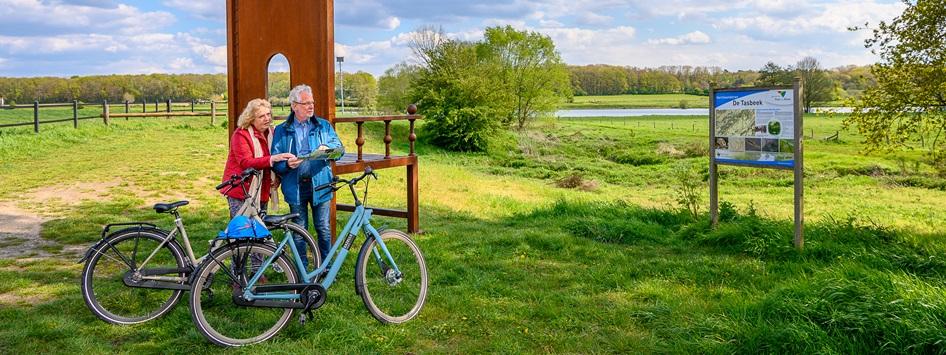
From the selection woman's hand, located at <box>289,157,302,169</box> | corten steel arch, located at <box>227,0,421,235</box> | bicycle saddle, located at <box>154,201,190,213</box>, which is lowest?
bicycle saddle, located at <box>154,201,190,213</box>

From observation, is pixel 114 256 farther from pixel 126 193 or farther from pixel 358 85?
pixel 358 85

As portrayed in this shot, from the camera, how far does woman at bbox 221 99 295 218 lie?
5238 mm

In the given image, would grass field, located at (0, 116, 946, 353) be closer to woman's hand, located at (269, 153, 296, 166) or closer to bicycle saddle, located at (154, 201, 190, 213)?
bicycle saddle, located at (154, 201, 190, 213)

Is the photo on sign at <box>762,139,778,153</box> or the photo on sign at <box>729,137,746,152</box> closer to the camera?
the photo on sign at <box>762,139,778,153</box>

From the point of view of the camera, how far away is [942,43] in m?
11.6

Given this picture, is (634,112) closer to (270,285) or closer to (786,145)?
(786,145)

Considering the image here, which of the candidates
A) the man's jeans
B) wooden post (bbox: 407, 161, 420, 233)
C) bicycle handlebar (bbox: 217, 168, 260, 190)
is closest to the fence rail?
wooden post (bbox: 407, 161, 420, 233)

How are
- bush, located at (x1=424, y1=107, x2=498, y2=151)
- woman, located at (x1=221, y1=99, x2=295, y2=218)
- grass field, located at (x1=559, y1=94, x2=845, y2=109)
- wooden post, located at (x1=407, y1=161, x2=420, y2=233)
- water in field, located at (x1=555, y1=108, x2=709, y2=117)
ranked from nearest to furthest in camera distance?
woman, located at (x1=221, y1=99, x2=295, y2=218) → wooden post, located at (x1=407, y1=161, x2=420, y2=233) → bush, located at (x1=424, y1=107, x2=498, y2=151) → water in field, located at (x1=555, y1=108, x2=709, y2=117) → grass field, located at (x1=559, y1=94, x2=845, y2=109)

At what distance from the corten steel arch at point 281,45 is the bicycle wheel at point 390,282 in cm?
192

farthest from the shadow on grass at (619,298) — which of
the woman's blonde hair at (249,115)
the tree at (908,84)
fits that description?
the tree at (908,84)

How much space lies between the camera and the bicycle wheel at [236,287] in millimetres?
4461

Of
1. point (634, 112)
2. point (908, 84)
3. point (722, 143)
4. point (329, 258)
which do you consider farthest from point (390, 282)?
point (634, 112)

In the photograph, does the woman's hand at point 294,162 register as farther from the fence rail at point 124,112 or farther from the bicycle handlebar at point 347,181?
the fence rail at point 124,112

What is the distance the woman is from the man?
15 cm
